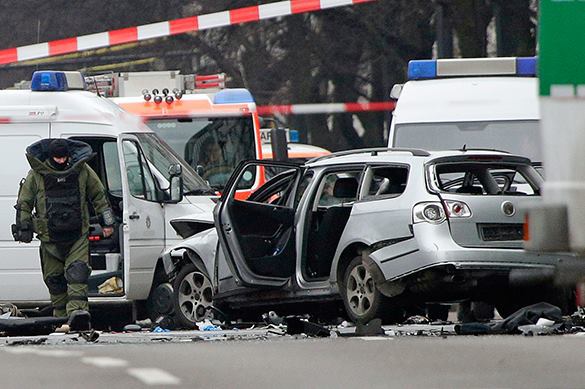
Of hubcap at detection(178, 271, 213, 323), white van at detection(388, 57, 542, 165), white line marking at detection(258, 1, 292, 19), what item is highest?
white line marking at detection(258, 1, 292, 19)

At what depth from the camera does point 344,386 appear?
31.8 ft

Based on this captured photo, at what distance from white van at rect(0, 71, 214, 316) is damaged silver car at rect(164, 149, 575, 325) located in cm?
118

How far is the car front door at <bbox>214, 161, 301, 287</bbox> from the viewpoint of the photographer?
589 inches

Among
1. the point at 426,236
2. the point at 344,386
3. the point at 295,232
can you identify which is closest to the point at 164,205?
the point at 295,232

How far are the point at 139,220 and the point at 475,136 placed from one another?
12.0 ft

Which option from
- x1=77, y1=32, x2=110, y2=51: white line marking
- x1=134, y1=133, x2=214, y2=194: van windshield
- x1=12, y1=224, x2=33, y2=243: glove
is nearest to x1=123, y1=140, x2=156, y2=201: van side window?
x1=134, y1=133, x2=214, y2=194: van windshield

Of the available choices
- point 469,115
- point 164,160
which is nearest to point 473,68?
point 469,115

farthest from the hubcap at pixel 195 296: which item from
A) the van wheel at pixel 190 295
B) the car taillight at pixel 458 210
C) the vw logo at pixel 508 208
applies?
the vw logo at pixel 508 208

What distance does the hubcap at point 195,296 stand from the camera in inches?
642

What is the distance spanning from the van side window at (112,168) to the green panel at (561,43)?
892 centimetres

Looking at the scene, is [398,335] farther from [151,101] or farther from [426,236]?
[151,101]

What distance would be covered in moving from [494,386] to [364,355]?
86.4 inches

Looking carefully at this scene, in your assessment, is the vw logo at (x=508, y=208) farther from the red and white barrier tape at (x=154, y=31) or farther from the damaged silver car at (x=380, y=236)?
the red and white barrier tape at (x=154, y=31)

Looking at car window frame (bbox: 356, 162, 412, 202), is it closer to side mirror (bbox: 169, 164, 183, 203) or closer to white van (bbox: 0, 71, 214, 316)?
white van (bbox: 0, 71, 214, 316)
